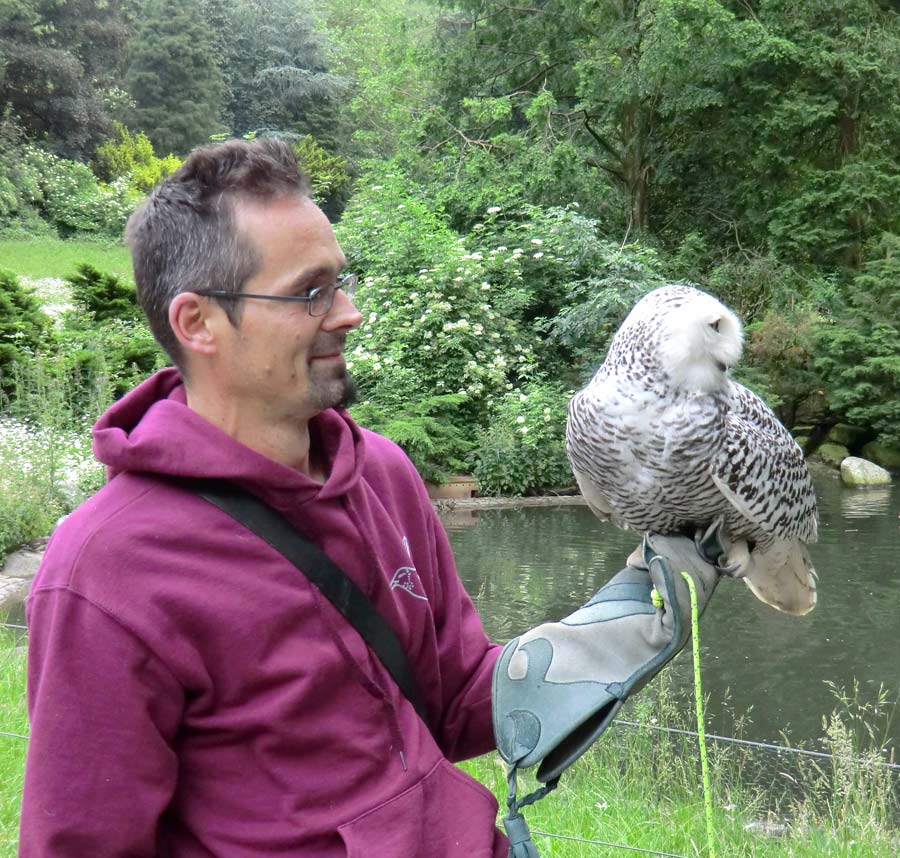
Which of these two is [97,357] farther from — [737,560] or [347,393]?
[347,393]

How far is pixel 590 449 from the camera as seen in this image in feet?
8.05

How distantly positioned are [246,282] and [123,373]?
9655 millimetres

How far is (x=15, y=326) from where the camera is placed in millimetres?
10750

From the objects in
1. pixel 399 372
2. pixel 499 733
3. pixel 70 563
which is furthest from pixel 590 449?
pixel 399 372

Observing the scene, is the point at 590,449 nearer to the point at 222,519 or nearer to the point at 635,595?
the point at 635,595

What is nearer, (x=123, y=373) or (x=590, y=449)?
(x=590, y=449)

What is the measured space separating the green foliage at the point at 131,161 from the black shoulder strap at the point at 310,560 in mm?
Answer: 24158

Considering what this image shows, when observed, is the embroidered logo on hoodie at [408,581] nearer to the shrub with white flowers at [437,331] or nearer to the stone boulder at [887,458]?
the shrub with white flowers at [437,331]

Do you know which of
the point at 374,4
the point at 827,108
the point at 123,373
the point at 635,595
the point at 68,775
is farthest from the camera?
the point at 374,4

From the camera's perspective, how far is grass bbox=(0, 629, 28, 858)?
2.87m

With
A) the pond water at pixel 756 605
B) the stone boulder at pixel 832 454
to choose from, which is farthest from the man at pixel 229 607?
the stone boulder at pixel 832 454

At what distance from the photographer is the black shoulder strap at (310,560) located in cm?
139

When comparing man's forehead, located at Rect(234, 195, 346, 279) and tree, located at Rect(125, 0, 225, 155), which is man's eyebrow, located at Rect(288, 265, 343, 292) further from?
tree, located at Rect(125, 0, 225, 155)

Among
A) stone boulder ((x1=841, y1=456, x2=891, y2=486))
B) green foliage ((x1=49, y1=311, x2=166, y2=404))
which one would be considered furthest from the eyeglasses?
stone boulder ((x1=841, y1=456, x2=891, y2=486))
